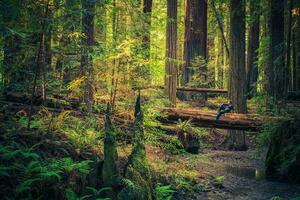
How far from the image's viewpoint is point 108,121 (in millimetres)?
7441

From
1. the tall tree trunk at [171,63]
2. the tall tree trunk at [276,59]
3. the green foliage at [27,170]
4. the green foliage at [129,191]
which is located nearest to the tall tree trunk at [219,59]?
the tall tree trunk at [276,59]

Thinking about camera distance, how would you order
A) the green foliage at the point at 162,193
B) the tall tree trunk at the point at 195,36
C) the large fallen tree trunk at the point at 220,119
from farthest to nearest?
1. the tall tree trunk at the point at 195,36
2. the large fallen tree trunk at the point at 220,119
3. the green foliage at the point at 162,193

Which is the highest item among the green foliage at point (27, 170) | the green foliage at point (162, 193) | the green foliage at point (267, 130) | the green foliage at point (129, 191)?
the green foliage at point (267, 130)

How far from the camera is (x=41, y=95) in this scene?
9.97m

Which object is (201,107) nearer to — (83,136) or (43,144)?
(83,136)

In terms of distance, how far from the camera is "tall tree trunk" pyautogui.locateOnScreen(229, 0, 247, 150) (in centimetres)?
1434

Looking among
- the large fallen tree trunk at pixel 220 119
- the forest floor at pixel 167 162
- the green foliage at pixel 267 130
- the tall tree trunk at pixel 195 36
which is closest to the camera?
the forest floor at pixel 167 162

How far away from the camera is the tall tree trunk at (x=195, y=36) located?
21.0m

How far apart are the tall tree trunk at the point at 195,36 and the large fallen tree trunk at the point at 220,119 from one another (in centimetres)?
845

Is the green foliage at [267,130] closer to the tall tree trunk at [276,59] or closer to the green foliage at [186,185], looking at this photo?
the green foliage at [186,185]

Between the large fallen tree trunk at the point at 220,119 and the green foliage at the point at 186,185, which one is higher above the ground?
the large fallen tree trunk at the point at 220,119

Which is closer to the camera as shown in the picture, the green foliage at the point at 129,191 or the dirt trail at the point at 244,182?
the green foliage at the point at 129,191

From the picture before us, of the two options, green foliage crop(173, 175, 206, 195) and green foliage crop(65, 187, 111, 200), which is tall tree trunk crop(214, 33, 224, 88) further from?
green foliage crop(65, 187, 111, 200)

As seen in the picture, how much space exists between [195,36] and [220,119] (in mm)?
9986
